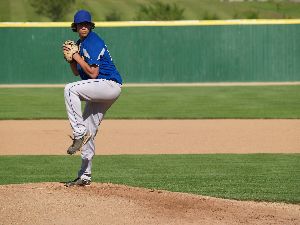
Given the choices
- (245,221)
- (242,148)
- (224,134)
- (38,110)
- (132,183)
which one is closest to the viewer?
(245,221)

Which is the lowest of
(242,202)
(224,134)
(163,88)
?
(163,88)

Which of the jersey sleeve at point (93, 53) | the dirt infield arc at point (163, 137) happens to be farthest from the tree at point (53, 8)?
the jersey sleeve at point (93, 53)

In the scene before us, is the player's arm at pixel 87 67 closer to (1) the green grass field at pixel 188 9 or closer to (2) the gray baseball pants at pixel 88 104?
(2) the gray baseball pants at pixel 88 104

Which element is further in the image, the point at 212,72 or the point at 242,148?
the point at 212,72

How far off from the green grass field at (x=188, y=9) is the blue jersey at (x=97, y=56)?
59.2 meters

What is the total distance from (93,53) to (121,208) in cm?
165

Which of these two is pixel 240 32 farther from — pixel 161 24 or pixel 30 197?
pixel 30 197

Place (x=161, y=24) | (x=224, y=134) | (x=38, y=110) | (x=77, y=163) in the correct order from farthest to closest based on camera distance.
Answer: (x=161, y=24)
(x=38, y=110)
(x=224, y=134)
(x=77, y=163)

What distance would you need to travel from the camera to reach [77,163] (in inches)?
545

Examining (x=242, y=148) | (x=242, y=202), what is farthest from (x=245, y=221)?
(x=242, y=148)

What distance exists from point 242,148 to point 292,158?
1.47 meters

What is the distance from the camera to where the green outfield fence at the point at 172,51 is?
117ft

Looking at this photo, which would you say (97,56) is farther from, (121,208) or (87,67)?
(121,208)

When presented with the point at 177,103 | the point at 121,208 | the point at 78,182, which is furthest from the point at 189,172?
the point at 177,103
